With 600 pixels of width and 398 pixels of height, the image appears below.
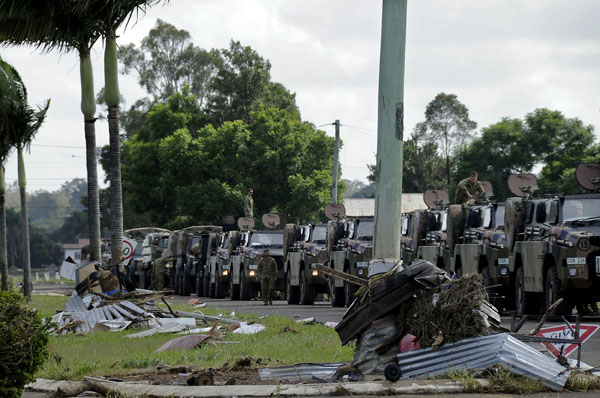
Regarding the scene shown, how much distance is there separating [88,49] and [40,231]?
11805 centimetres

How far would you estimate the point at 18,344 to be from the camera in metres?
8.55

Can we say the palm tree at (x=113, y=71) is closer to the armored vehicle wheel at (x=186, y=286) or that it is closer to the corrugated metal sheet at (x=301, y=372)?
the corrugated metal sheet at (x=301, y=372)

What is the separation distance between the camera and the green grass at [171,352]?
12.5 m

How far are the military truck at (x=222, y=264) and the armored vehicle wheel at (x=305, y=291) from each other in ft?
20.6

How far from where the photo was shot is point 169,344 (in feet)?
49.4

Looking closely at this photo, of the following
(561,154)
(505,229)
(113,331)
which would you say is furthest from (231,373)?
(561,154)

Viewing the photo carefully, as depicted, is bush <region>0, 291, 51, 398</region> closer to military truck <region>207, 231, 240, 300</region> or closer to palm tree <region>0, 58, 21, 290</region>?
palm tree <region>0, 58, 21, 290</region>

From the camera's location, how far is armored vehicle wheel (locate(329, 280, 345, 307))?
2777cm

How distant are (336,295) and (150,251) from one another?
21.9 metres

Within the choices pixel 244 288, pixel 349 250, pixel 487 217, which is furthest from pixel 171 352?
pixel 244 288

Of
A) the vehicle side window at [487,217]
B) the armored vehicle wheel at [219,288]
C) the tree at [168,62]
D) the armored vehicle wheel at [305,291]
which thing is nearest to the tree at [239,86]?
the tree at [168,62]

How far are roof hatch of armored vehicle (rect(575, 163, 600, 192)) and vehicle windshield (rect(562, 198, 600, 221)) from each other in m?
0.79

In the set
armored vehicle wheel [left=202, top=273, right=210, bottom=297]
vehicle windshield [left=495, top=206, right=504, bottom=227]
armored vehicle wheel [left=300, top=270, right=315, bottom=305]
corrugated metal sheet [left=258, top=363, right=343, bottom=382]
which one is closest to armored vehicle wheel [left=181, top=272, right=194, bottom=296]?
armored vehicle wheel [left=202, top=273, right=210, bottom=297]

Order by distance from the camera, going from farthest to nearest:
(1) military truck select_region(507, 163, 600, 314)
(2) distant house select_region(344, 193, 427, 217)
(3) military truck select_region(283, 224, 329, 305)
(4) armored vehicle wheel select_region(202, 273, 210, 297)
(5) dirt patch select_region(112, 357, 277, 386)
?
1. (2) distant house select_region(344, 193, 427, 217)
2. (4) armored vehicle wheel select_region(202, 273, 210, 297)
3. (3) military truck select_region(283, 224, 329, 305)
4. (1) military truck select_region(507, 163, 600, 314)
5. (5) dirt patch select_region(112, 357, 277, 386)
